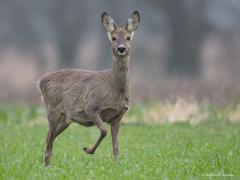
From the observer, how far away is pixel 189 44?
4369cm

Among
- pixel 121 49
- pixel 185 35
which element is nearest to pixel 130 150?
pixel 121 49

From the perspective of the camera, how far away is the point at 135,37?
44.8 m

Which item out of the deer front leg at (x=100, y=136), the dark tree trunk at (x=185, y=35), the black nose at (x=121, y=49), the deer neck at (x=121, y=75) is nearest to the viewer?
Answer: the deer front leg at (x=100, y=136)

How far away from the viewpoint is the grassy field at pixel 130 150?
39.8 ft

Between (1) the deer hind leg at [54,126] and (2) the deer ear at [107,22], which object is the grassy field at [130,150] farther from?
(2) the deer ear at [107,22]

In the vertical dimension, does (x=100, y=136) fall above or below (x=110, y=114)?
below

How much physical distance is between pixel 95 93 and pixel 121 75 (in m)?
0.47

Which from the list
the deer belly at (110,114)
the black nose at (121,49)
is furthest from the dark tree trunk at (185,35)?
the black nose at (121,49)

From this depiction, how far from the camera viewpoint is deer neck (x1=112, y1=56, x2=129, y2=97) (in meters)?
14.0

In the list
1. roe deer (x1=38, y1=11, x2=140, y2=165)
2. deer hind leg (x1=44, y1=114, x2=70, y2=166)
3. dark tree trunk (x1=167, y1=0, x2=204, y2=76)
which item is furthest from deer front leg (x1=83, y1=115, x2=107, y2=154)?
dark tree trunk (x1=167, y1=0, x2=204, y2=76)

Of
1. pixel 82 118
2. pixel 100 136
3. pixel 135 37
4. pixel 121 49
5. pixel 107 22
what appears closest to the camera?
pixel 100 136

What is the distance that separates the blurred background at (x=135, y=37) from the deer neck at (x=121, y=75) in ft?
89.1

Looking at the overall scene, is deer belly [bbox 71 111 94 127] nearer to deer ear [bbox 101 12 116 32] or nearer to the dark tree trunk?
deer ear [bbox 101 12 116 32]

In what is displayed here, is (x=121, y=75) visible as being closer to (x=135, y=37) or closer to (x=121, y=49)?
(x=121, y=49)
